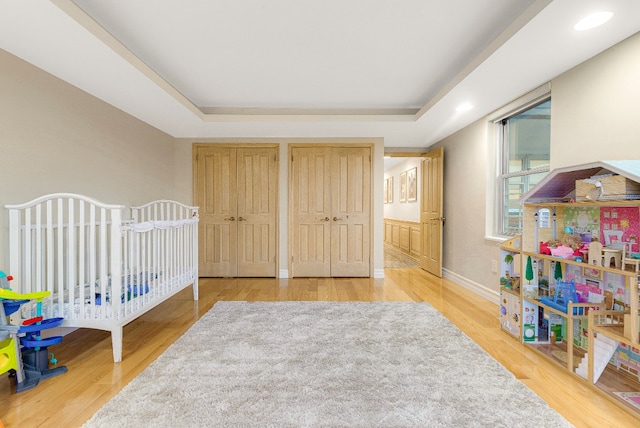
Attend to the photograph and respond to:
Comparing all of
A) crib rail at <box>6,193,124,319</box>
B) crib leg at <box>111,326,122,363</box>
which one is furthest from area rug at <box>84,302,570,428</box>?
crib rail at <box>6,193,124,319</box>

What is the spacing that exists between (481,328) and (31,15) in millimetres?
3616

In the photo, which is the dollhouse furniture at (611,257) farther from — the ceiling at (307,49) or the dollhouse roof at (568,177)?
the ceiling at (307,49)

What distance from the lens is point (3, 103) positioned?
205 centimetres

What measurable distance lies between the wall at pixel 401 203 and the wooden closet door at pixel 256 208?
324cm

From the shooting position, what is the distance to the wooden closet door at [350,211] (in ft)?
14.9

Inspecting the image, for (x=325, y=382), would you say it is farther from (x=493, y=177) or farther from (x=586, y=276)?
(x=493, y=177)

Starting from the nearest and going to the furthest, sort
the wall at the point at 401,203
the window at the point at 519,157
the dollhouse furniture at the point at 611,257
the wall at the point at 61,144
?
the dollhouse furniture at the point at 611,257 < the wall at the point at 61,144 < the window at the point at 519,157 < the wall at the point at 401,203

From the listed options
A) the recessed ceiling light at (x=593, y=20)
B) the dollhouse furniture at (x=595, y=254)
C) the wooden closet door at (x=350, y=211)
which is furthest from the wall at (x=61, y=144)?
the dollhouse furniture at (x=595, y=254)

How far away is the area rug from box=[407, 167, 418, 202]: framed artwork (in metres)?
4.24

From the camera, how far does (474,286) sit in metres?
3.78

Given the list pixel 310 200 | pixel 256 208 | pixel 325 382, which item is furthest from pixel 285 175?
pixel 325 382

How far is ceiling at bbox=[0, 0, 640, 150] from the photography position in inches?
74.1

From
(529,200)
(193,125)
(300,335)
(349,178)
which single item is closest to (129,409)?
(300,335)

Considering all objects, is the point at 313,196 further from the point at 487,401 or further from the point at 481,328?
the point at 487,401
